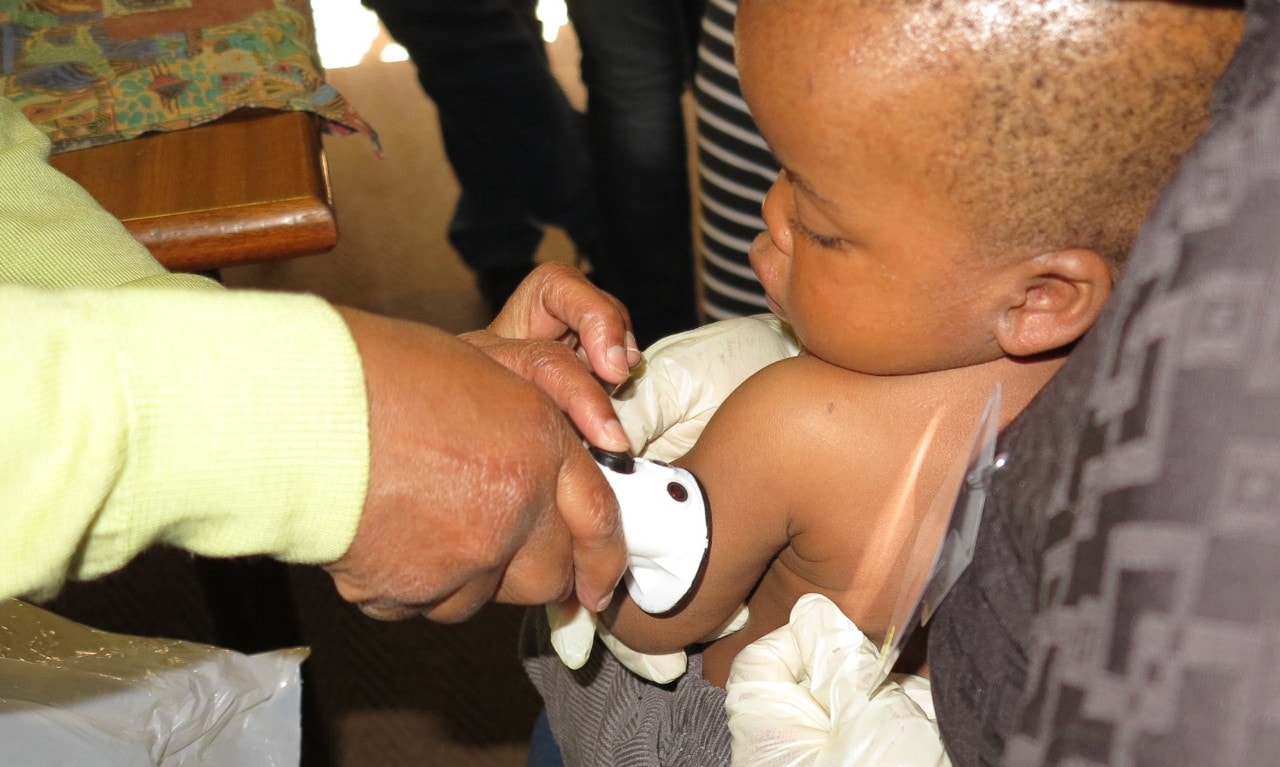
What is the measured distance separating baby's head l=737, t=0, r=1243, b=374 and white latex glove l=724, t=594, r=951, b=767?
0.60 ft

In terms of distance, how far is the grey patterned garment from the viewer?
40 centimetres

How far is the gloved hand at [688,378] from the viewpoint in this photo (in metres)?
0.93

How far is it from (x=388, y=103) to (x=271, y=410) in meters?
2.26

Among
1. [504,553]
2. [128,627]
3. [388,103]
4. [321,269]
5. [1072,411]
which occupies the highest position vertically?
[1072,411]

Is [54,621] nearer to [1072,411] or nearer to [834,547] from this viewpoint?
[834,547]


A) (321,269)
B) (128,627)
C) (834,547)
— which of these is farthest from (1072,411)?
(321,269)

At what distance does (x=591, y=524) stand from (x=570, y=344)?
301 millimetres

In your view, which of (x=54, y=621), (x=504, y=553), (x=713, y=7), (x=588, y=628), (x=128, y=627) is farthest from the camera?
(x=128, y=627)

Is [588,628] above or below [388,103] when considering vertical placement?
above

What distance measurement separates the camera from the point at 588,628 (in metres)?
0.78

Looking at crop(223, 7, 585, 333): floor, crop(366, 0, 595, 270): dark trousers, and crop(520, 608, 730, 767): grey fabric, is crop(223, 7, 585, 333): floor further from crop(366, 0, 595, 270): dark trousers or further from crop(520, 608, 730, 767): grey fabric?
crop(520, 608, 730, 767): grey fabric

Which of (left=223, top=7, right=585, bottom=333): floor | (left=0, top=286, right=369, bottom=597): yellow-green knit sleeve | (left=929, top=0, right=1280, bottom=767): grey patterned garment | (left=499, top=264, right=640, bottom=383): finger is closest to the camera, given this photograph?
(left=929, top=0, right=1280, bottom=767): grey patterned garment

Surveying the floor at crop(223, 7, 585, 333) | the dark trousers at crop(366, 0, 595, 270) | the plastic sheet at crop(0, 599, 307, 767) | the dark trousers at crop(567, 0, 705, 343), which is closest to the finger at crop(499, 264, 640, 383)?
the plastic sheet at crop(0, 599, 307, 767)

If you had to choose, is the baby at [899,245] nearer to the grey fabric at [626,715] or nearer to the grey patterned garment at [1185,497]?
the grey fabric at [626,715]
